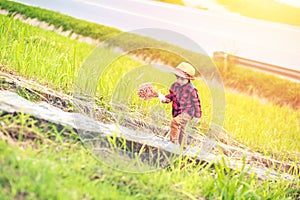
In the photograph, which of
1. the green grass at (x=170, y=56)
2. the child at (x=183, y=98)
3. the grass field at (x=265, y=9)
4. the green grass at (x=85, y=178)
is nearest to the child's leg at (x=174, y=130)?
the child at (x=183, y=98)

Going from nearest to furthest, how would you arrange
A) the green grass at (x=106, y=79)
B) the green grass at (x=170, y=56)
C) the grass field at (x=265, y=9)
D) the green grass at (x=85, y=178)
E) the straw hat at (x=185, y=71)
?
the green grass at (x=85, y=178) → the straw hat at (x=185, y=71) → the green grass at (x=106, y=79) → the green grass at (x=170, y=56) → the grass field at (x=265, y=9)

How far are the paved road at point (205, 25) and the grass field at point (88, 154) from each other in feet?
0.46

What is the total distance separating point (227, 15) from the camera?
205cm

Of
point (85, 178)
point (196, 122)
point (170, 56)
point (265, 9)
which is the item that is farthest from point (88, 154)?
point (265, 9)

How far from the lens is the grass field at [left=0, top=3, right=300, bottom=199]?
3.67ft

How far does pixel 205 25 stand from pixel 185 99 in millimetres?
582

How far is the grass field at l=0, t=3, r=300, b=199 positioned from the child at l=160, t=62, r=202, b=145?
148mm

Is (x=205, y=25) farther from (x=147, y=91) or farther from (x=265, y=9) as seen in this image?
(x=147, y=91)

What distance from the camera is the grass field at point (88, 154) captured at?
3.67 feet

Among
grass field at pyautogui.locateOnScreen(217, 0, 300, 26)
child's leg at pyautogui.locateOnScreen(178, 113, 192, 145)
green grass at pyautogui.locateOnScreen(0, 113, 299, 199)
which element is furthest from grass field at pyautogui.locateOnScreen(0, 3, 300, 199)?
grass field at pyautogui.locateOnScreen(217, 0, 300, 26)

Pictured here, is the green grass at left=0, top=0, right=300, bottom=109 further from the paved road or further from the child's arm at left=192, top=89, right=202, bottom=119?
the child's arm at left=192, top=89, right=202, bottom=119

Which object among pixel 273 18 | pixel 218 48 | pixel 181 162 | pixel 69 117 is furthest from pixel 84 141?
pixel 273 18

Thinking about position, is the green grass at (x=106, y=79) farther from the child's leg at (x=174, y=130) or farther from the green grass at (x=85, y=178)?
the green grass at (x=85, y=178)

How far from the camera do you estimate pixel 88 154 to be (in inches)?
51.8
